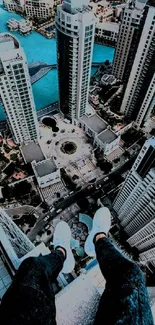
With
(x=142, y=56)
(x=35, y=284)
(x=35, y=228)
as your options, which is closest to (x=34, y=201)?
(x=35, y=228)

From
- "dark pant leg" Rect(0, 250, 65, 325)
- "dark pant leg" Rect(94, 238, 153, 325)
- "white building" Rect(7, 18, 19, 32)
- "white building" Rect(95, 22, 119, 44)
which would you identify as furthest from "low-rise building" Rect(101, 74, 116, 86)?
"dark pant leg" Rect(0, 250, 65, 325)

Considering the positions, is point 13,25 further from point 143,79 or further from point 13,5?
point 143,79

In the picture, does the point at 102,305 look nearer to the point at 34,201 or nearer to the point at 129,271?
the point at 129,271

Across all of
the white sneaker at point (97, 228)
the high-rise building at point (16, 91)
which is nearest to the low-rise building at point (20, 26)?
the high-rise building at point (16, 91)

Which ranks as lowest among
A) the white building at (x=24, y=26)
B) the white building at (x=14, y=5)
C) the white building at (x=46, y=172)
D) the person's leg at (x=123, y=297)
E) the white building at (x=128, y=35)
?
the person's leg at (x=123, y=297)

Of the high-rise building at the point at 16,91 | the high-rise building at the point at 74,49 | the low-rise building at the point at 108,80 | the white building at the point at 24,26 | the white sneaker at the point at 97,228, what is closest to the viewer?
the white sneaker at the point at 97,228

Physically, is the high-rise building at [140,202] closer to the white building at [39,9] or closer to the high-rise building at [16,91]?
the high-rise building at [16,91]

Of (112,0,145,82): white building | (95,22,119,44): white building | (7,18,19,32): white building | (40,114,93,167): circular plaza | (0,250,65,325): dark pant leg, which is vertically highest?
(7,18,19,32): white building

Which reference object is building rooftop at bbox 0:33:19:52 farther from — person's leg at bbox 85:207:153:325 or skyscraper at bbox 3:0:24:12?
skyscraper at bbox 3:0:24:12
